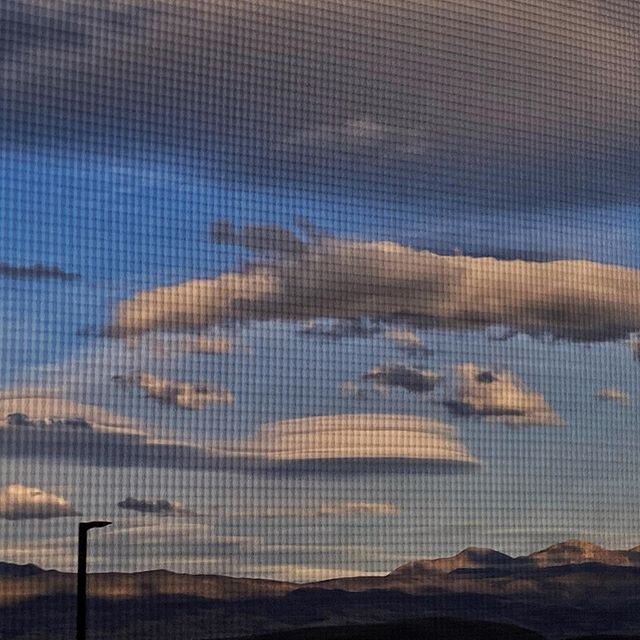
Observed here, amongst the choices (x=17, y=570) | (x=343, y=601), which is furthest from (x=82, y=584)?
(x=343, y=601)

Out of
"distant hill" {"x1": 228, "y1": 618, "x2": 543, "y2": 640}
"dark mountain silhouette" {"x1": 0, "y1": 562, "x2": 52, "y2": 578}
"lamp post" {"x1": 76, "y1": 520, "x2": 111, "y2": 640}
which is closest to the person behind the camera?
"lamp post" {"x1": 76, "y1": 520, "x2": 111, "y2": 640}

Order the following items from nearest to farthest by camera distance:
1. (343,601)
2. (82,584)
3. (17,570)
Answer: (82,584) → (17,570) → (343,601)

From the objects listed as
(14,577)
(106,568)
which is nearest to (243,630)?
(106,568)

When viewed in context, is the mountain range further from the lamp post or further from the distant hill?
the lamp post

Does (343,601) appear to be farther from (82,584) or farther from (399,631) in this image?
(82,584)

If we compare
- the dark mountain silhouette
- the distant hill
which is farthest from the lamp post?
the distant hill

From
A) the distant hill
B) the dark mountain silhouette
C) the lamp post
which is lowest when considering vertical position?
the lamp post

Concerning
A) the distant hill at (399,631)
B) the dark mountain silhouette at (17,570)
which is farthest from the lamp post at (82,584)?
the distant hill at (399,631)

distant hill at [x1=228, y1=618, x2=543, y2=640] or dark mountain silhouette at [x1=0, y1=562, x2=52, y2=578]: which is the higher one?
dark mountain silhouette at [x1=0, y1=562, x2=52, y2=578]
